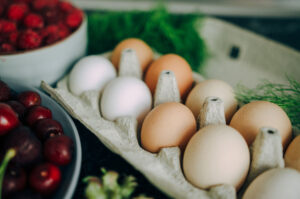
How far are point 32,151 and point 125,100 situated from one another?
206 mm

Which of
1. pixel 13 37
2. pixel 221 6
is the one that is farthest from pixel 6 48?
pixel 221 6

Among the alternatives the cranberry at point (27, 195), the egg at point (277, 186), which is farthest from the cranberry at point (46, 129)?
the egg at point (277, 186)

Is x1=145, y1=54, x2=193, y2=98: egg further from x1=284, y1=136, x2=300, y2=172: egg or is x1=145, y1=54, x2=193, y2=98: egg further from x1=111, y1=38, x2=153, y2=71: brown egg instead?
x1=284, y1=136, x2=300, y2=172: egg

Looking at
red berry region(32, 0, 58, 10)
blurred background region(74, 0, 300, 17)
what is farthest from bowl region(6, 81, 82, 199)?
blurred background region(74, 0, 300, 17)

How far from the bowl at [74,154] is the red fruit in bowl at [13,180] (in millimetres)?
54

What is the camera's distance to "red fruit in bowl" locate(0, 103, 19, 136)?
17.2 inches

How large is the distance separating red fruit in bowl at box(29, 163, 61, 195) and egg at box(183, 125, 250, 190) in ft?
0.64

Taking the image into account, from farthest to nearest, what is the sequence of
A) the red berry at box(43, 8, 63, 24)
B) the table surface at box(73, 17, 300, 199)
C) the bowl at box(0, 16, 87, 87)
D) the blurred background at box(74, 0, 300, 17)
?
the blurred background at box(74, 0, 300, 17)
the red berry at box(43, 8, 63, 24)
the bowl at box(0, 16, 87, 87)
the table surface at box(73, 17, 300, 199)

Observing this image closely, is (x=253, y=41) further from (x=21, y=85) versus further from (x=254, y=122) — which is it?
(x=21, y=85)

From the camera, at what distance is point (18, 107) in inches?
20.3

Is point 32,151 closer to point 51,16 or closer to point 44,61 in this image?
point 44,61

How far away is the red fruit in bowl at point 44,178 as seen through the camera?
0.40 m

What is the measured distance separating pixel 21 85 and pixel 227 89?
0.41 metres

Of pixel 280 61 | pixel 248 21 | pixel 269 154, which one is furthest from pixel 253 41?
pixel 269 154
